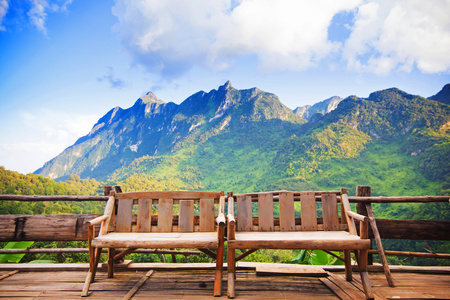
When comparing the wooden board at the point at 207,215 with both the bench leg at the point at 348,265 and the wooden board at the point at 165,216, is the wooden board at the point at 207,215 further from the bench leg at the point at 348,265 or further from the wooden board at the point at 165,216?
the bench leg at the point at 348,265

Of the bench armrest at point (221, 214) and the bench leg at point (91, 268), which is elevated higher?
the bench armrest at point (221, 214)

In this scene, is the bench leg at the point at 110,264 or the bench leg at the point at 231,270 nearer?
the bench leg at the point at 231,270

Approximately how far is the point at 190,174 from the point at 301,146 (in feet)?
123

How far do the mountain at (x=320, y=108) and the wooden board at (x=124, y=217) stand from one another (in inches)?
5699

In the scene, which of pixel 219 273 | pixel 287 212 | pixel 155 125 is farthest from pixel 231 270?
pixel 155 125

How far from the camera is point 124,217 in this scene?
8.87ft

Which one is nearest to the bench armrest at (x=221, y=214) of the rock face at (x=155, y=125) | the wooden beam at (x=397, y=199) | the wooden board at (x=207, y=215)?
the wooden board at (x=207, y=215)

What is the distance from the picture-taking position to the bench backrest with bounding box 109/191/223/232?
2.66 metres

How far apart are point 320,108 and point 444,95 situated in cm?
6904

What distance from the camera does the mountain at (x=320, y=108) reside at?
142m

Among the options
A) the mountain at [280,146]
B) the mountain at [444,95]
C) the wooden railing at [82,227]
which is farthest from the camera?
the mountain at [444,95]

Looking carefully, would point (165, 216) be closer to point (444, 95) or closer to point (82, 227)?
point (82, 227)

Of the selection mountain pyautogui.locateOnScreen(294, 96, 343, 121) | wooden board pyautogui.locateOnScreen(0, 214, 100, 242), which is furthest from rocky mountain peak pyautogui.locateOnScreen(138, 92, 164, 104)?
wooden board pyautogui.locateOnScreen(0, 214, 100, 242)

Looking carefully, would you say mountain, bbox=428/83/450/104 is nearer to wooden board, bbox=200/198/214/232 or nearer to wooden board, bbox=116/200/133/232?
wooden board, bbox=200/198/214/232
